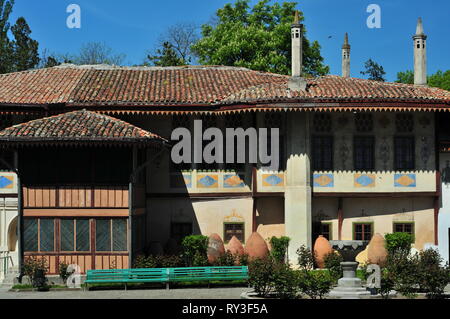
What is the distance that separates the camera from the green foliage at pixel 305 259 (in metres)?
24.6

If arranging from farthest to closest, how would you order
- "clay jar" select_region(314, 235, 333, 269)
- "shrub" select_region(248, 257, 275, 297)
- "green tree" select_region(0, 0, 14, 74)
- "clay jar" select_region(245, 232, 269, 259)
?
1. "green tree" select_region(0, 0, 14, 74)
2. "clay jar" select_region(314, 235, 333, 269)
3. "clay jar" select_region(245, 232, 269, 259)
4. "shrub" select_region(248, 257, 275, 297)

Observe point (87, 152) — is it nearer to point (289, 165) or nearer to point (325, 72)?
point (289, 165)

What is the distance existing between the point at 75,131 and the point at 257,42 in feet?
67.5

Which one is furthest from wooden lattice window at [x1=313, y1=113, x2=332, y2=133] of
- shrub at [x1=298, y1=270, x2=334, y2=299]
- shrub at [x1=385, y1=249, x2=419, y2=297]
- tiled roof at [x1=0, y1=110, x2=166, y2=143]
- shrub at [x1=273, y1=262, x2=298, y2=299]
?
shrub at [x1=298, y1=270, x2=334, y2=299]

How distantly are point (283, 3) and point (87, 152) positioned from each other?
23148 millimetres

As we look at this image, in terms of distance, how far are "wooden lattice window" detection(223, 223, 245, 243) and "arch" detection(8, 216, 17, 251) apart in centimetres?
739

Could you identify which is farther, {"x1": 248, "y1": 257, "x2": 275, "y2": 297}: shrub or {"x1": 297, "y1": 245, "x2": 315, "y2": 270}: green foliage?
{"x1": 297, "y1": 245, "x2": 315, "y2": 270}: green foliage

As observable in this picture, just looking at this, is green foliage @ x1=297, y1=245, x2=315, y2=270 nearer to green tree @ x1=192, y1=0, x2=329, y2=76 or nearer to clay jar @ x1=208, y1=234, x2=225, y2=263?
clay jar @ x1=208, y1=234, x2=225, y2=263

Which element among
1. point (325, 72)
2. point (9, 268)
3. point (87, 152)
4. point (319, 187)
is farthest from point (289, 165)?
point (325, 72)

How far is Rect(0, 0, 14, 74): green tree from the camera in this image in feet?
168

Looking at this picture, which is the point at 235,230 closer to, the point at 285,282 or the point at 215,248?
the point at 215,248

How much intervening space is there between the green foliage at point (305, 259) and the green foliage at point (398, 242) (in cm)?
285

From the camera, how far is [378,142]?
87.5 ft

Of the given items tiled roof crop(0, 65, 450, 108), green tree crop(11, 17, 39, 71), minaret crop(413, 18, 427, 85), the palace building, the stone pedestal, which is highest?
green tree crop(11, 17, 39, 71)
